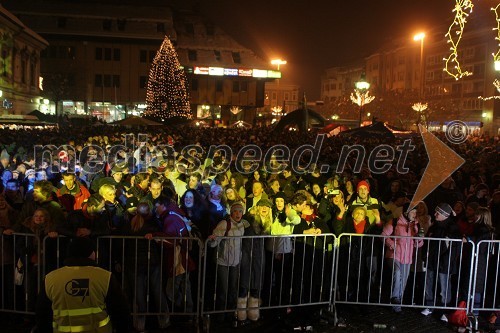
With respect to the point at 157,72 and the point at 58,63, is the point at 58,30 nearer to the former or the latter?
the point at 58,63

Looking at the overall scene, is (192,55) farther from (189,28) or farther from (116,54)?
(116,54)

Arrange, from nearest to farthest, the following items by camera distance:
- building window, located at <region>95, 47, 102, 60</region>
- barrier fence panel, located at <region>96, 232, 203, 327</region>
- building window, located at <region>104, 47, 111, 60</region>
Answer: barrier fence panel, located at <region>96, 232, 203, 327</region>, building window, located at <region>95, 47, 102, 60</region>, building window, located at <region>104, 47, 111, 60</region>

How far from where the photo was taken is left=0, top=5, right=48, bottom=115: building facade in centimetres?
3797

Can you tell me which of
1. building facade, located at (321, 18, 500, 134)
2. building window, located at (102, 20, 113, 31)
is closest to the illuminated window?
building window, located at (102, 20, 113, 31)

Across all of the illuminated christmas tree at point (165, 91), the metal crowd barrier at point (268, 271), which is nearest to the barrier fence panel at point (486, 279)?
the metal crowd barrier at point (268, 271)

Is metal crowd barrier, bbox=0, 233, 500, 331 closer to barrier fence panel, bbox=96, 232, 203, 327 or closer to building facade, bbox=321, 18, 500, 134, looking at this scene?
barrier fence panel, bbox=96, 232, 203, 327

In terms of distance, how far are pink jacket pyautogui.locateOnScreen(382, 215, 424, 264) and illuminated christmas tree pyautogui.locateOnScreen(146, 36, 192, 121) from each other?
34.6 m

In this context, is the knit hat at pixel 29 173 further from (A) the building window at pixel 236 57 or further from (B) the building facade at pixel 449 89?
(A) the building window at pixel 236 57

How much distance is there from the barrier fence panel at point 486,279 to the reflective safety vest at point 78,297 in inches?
204

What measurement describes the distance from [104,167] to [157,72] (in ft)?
99.7

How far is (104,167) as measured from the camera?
13.6 meters

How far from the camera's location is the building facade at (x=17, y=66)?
1495 inches

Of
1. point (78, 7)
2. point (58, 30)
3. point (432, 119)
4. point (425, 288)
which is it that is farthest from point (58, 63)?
point (425, 288)

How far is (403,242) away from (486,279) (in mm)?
1197
